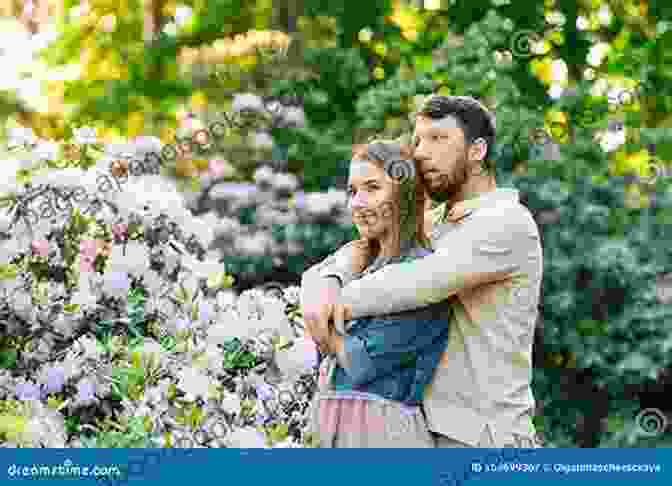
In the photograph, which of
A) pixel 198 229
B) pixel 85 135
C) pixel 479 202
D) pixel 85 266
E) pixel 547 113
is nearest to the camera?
pixel 479 202

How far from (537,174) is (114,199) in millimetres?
4247

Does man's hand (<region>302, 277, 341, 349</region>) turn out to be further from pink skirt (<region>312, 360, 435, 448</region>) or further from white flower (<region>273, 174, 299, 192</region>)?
white flower (<region>273, 174, 299, 192</region>)

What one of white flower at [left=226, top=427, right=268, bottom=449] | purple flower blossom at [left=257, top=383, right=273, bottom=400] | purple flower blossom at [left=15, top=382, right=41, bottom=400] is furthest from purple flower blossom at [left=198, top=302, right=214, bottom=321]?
white flower at [left=226, top=427, right=268, bottom=449]

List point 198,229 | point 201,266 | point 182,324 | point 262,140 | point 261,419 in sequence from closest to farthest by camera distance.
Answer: point 261,419, point 182,324, point 201,266, point 198,229, point 262,140

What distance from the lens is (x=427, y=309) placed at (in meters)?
2.88

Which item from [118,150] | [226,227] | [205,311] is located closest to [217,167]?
[226,227]

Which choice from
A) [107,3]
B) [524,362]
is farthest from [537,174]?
[107,3]

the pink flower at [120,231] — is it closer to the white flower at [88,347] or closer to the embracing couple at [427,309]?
the white flower at [88,347]

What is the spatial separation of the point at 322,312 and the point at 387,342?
160 mm

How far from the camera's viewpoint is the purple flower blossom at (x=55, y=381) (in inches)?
130

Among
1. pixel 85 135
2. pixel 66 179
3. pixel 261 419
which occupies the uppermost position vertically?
pixel 85 135

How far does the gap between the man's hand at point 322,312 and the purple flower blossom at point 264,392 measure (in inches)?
18.5

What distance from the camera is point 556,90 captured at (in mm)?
8672

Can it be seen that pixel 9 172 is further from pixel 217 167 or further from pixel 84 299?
pixel 217 167
